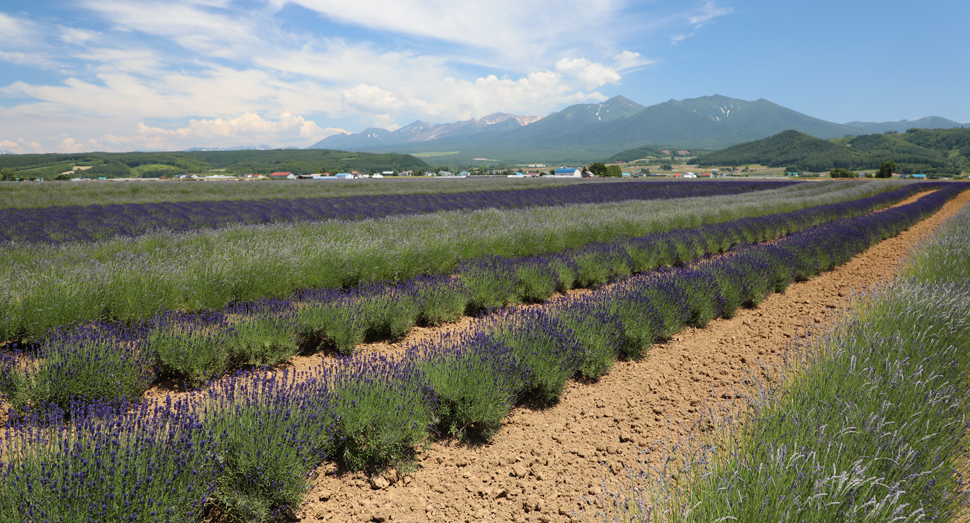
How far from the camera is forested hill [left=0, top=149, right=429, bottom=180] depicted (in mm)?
113562

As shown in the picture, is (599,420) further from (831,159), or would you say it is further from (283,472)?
(831,159)

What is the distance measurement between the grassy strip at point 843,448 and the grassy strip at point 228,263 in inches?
209

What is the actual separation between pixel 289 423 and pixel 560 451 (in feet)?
6.07

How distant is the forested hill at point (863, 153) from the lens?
11938 cm

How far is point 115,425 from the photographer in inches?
97.8

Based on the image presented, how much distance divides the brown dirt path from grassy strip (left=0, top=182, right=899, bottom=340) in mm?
3821

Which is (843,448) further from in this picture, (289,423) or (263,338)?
(263,338)

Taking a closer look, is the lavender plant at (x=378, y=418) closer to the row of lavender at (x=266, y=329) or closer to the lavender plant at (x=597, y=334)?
the row of lavender at (x=266, y=329)

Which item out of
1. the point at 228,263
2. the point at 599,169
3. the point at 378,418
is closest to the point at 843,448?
the point at 378,418

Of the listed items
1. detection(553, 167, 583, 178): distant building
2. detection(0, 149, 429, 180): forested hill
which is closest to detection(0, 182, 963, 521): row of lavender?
detection(553, 167, 583, 178): distant building

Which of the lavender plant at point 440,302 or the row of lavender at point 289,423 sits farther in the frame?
the lavender plant at point 440,302

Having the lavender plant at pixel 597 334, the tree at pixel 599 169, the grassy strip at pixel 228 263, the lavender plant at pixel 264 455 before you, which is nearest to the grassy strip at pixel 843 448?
the lavender plant at pixel 597 334

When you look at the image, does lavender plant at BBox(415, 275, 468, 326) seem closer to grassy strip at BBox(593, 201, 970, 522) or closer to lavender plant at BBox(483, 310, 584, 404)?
lavender plant at BBox(483, 310, 584, 404)

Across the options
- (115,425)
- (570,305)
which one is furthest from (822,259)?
(115,425)
